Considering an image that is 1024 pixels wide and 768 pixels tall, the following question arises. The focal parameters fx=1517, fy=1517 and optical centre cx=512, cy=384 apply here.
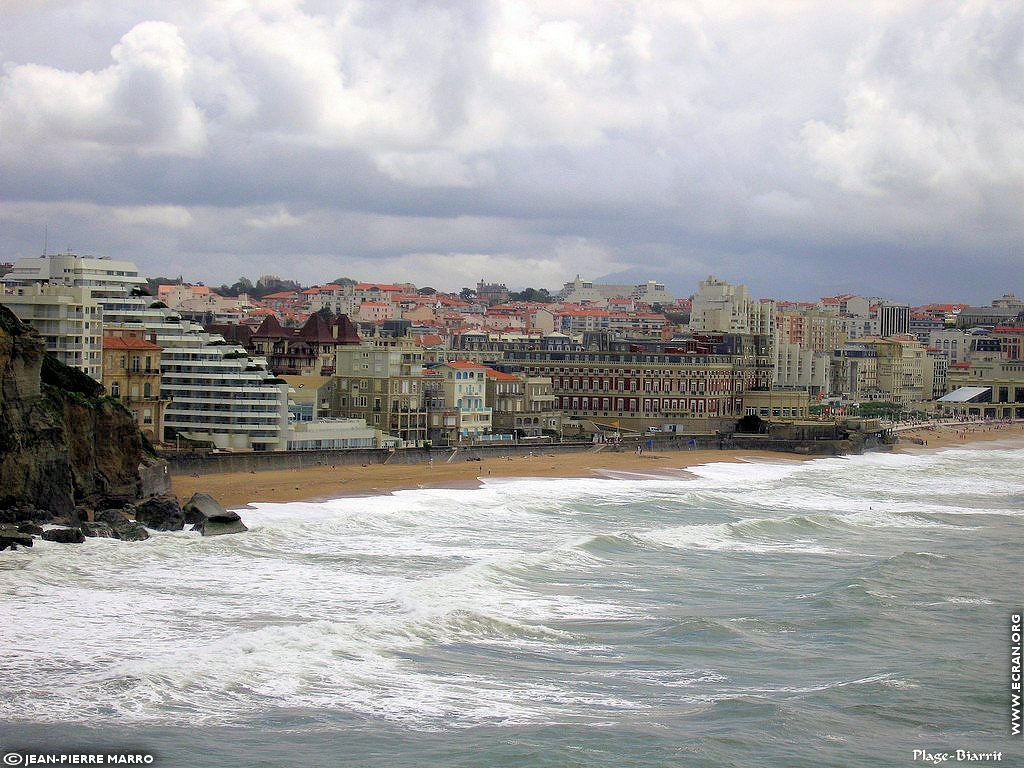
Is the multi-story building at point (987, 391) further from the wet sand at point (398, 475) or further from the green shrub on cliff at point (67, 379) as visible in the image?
the green shrub on cliff at point (67, 379)

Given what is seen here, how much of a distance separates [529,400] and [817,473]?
17.4 meters

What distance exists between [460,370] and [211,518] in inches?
1377

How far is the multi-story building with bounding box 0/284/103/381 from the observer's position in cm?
5419

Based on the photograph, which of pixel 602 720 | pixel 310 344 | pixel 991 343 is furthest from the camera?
pixel 991 343

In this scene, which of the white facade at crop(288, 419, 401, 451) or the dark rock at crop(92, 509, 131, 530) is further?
the white facade at crop(288, 419, 401, 451)

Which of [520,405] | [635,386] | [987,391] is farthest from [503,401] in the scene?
[987,391]

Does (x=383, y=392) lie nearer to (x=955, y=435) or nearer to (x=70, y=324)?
(x=70, y=324)

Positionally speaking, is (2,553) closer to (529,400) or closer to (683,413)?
(529,400)

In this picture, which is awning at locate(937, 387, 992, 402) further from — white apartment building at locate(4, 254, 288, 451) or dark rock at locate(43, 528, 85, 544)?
dark rock at locate(43, 528, 85, 544)

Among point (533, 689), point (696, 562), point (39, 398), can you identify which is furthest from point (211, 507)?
point (533, 689)

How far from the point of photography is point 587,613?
30.6m

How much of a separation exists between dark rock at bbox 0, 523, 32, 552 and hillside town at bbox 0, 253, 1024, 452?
55.3ft

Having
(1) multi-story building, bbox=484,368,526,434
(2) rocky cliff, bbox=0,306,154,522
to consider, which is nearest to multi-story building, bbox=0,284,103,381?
(2) rocky cliff, bbox=0,306,154,522

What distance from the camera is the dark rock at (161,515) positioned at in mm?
39594
